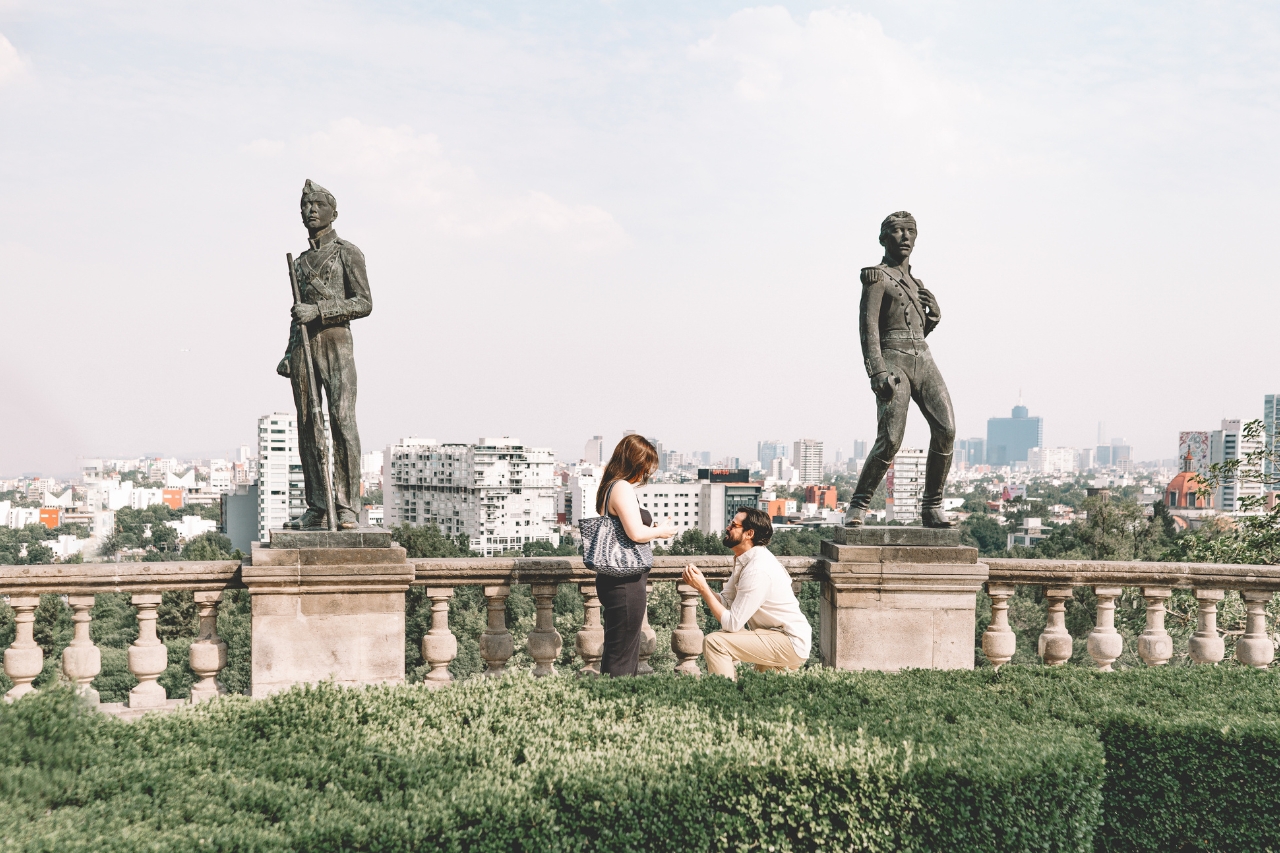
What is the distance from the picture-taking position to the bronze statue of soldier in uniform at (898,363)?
6.59m

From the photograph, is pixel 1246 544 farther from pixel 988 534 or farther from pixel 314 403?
pixel 988 534

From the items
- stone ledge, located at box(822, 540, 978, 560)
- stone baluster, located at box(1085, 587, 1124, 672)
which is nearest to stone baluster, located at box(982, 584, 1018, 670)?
stone ledge, located at box(822, 540, 978, 560)

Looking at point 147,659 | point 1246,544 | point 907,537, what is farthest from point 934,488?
point 1246,544

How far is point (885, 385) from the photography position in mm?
6527

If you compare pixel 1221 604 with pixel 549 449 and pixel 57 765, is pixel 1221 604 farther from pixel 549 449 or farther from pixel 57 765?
pixel 549 449

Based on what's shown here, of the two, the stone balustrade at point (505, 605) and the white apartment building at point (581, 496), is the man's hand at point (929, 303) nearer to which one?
the stone balustrade at point (505, 605)

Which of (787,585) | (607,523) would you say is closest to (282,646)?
(607,523)

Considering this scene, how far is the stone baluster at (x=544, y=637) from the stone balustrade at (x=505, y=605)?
0.01m

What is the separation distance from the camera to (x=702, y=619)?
24859 mm

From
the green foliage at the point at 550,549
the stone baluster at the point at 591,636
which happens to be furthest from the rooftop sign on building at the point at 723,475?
the stone baluster at the point at 591,636

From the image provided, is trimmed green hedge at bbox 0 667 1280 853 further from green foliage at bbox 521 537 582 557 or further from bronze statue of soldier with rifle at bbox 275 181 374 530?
green foliage at bbox 521 537 582 557

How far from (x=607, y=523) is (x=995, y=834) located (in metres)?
2.54

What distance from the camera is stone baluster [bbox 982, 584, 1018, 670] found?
6.73 metres

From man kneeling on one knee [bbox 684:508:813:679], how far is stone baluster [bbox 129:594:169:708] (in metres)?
3.24
